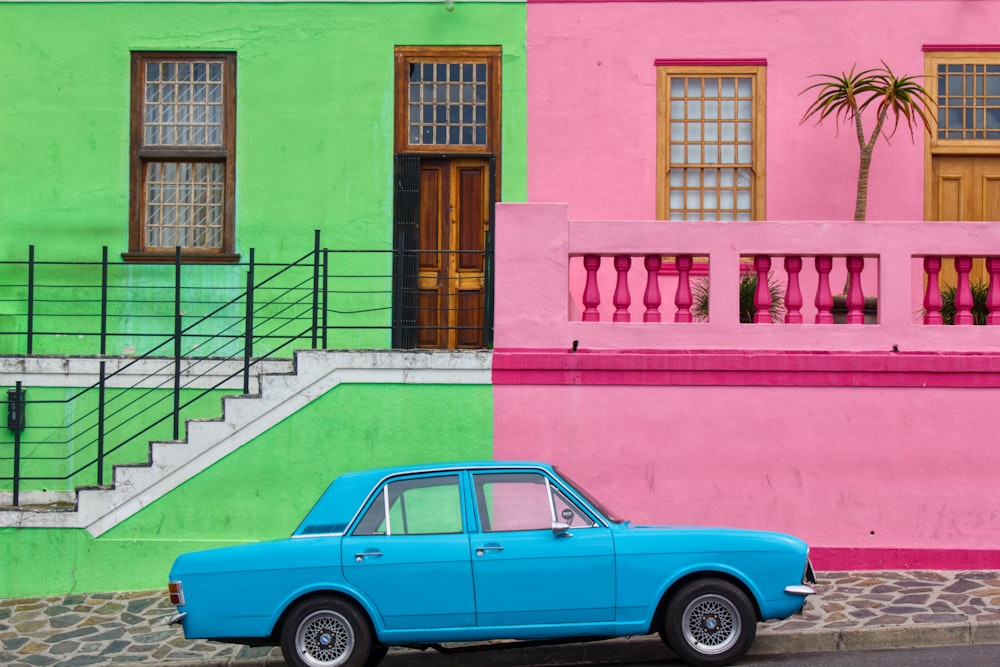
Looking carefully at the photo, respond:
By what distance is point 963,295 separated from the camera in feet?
36.9

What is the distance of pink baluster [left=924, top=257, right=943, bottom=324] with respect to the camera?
1124 cm

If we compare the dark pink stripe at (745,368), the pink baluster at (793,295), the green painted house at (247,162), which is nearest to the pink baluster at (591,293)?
the dark pink stripe at (745,368)

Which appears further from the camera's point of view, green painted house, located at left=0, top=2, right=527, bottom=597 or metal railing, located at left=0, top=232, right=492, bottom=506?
green painted house, located at left=0, top=2, right=527, bottom=597

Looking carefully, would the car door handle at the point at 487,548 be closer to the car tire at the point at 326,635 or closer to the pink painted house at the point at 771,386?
the car tire at the point at 326,635

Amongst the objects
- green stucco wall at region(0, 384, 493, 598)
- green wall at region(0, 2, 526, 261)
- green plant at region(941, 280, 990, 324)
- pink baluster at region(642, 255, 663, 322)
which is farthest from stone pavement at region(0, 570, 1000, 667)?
green wall at region(0, 2, 526, 261)

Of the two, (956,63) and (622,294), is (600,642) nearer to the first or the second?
(622,294)

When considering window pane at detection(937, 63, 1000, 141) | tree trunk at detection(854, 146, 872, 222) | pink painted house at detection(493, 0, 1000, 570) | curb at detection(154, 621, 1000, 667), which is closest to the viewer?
curb at detection(154, 621, 1000, 667)

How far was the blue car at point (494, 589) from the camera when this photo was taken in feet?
27.4

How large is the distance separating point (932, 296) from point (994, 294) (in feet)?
1.71

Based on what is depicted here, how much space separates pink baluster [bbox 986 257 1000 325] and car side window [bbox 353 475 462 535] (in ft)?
17.3

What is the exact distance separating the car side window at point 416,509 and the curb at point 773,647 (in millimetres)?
1038

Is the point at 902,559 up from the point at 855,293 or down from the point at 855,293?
down

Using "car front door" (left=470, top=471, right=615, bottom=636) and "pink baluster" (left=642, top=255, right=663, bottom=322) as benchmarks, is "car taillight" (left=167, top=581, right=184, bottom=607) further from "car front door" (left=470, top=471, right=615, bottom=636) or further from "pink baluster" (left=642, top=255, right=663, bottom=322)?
"pink baluster" (left=642, top=255, right=663, bottom=322)

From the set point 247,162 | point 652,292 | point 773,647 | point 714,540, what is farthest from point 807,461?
point 247,162
